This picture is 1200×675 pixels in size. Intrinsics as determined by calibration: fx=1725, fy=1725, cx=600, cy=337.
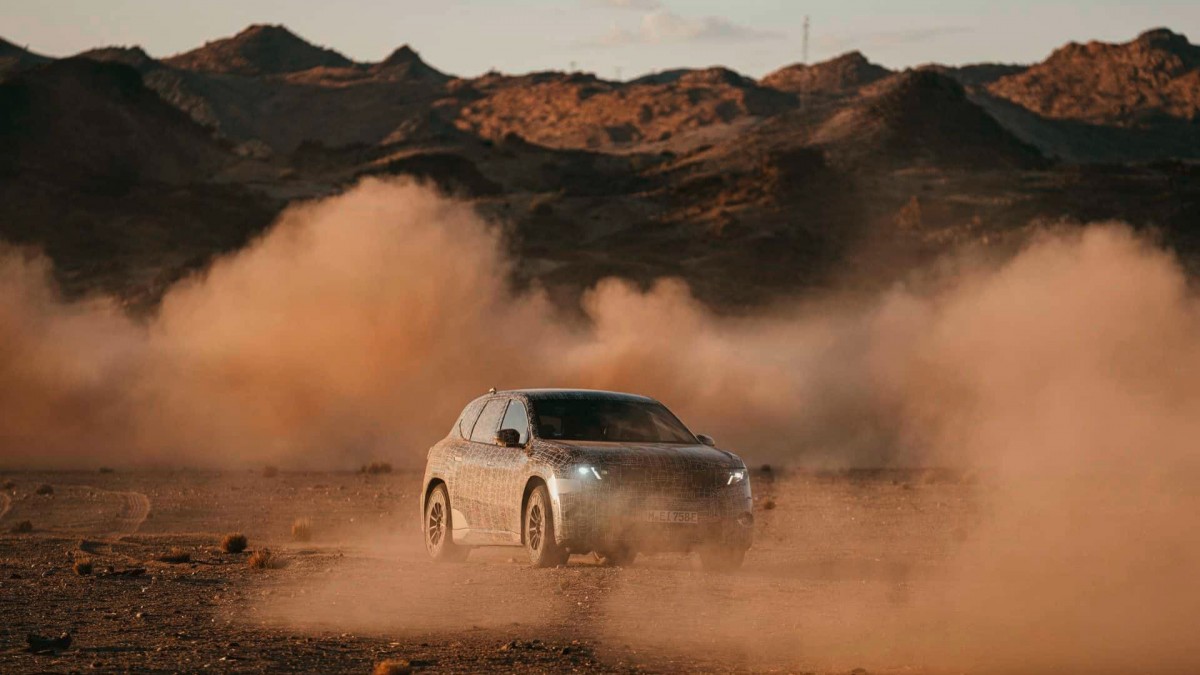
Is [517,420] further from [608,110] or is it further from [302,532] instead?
[608,110]

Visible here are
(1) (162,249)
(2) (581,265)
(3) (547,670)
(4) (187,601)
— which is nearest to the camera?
(3) (547,670)

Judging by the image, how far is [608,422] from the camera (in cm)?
1727

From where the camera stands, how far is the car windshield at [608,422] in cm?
1700

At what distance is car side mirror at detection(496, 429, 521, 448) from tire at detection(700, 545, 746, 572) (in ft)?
6.81

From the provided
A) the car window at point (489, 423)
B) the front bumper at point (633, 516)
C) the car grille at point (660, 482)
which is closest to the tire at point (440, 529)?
the car window at point (489, 423)

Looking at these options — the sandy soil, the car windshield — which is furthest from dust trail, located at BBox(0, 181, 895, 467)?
the car windshield

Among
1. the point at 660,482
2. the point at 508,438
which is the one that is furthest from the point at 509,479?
the point at 660,482

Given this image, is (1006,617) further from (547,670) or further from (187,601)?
(187,601)

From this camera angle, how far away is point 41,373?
43.0 m

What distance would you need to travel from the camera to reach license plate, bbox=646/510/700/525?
623 inches

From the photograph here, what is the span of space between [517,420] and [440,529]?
1.74 metres

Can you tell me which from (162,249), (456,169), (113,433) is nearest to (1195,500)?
(113,433)

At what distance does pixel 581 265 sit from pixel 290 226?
23.9 m

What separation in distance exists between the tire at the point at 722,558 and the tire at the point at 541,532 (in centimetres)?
140
